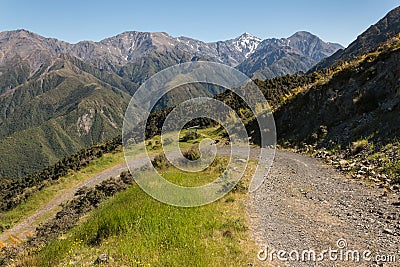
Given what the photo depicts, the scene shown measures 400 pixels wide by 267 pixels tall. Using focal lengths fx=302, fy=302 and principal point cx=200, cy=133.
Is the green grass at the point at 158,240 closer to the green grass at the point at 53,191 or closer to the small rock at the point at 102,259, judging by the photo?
the small rock at the point at 102,259

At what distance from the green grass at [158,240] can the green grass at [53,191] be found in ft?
58.8

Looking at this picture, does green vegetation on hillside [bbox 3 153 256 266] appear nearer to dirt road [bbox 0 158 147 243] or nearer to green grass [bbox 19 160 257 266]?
green grass [bbox 19 160 257 266]

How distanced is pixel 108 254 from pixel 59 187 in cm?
2517

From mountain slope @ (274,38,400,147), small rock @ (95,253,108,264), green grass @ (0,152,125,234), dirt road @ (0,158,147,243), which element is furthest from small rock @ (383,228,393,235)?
green grass @ (0,152,125,234)

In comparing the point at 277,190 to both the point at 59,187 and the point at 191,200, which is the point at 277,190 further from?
the point at 59,187

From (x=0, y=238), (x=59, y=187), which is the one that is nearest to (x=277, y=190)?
(x=0, y=238)

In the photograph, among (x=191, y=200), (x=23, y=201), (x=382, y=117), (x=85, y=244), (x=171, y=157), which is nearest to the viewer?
(x=85, y=244)

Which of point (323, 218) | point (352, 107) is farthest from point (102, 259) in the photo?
point (352, 107)

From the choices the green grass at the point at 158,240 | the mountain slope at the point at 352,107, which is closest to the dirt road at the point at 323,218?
the green grass at the point at 158,240

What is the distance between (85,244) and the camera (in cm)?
784

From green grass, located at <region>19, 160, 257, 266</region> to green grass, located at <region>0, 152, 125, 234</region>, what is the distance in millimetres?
17918

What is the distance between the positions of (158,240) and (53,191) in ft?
81.0

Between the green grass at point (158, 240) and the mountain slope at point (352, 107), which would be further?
the mountain slope at point (352, 107)

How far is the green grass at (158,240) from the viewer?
6633 mm
